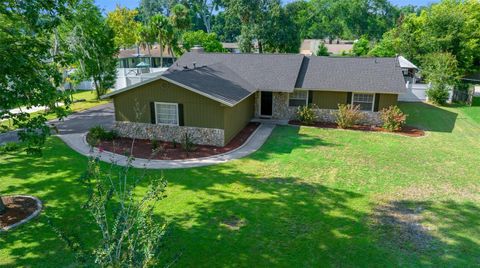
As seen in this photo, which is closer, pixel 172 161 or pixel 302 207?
pixel 302 207

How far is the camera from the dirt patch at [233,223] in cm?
926

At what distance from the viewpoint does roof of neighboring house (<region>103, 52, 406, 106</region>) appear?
1858 centimetres

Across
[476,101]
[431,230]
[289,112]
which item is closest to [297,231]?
[431,230]

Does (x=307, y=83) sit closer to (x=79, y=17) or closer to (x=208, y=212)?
(x=208, y=212)

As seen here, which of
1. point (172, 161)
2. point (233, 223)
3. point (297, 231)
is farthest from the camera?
point (172, 161)

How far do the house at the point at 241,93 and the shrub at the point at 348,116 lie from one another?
1.89ft

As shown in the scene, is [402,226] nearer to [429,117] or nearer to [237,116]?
[237,116]

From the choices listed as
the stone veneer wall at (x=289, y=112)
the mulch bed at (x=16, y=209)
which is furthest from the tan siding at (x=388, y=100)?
the mulch bed at (x=16, y=209)

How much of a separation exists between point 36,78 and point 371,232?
31.7ft

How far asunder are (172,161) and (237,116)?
17.2 ft

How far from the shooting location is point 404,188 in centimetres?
1197

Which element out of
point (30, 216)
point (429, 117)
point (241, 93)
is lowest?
point (30, 216)

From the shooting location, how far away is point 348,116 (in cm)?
1988

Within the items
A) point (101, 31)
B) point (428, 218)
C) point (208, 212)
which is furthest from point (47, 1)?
point (101, 31)
